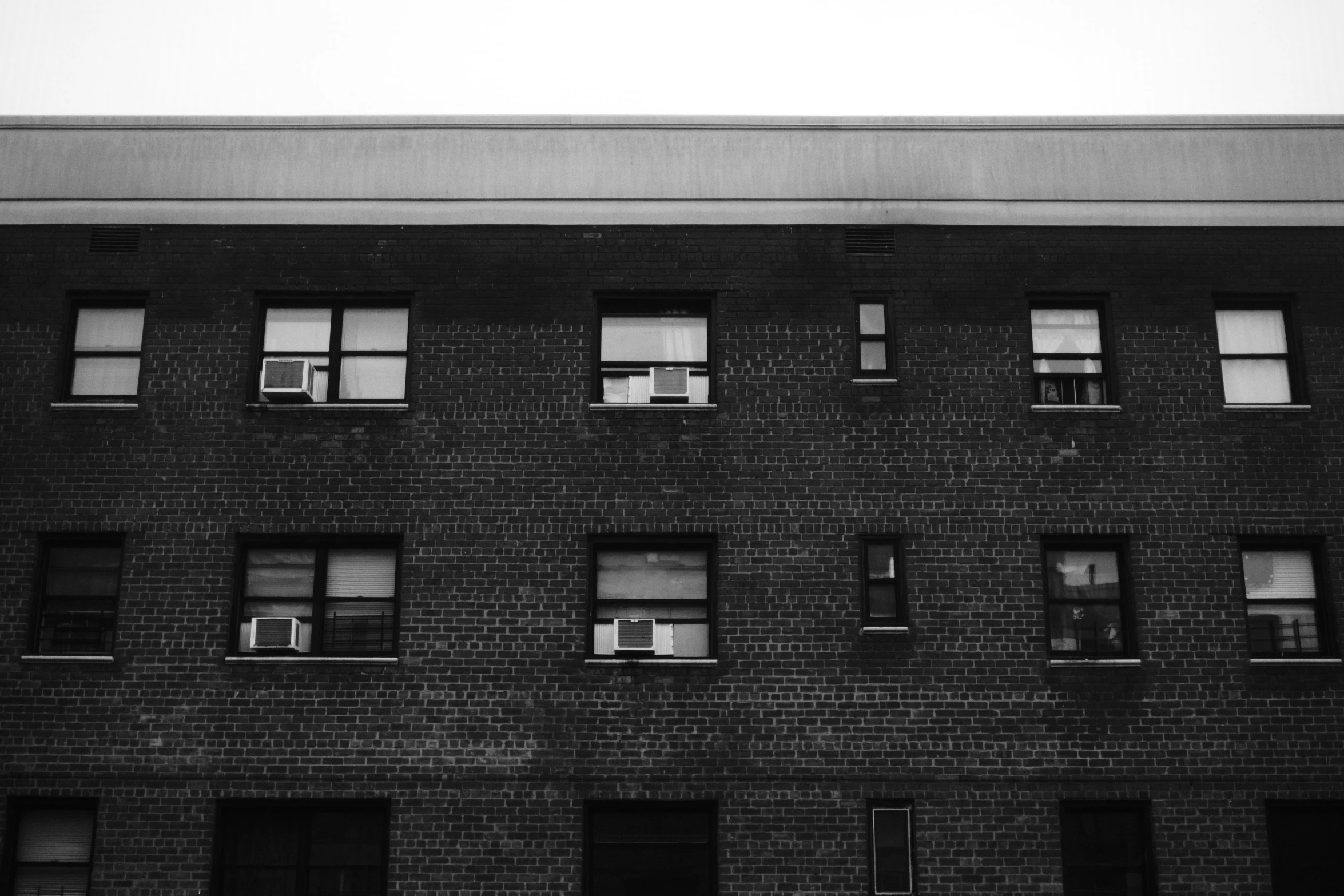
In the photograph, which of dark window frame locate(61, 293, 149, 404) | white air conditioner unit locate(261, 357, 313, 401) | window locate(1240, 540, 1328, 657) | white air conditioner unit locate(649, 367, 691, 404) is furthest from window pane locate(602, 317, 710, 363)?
window locate(1240, 540, 1328, 657)

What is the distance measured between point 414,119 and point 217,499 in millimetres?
5573

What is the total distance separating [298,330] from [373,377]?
1.21 meters

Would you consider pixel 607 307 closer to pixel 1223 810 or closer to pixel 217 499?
pixel 217 499

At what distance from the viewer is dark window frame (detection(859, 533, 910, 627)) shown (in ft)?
52.4

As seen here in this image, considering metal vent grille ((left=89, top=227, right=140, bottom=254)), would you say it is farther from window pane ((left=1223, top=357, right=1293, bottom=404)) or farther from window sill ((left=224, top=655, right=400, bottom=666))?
window pane ((left=1223, top=357, right=1293, bottom=404))

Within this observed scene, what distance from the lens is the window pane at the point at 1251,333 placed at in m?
17.1

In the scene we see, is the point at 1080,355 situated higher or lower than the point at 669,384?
higher

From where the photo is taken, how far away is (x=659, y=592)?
53.3 feet

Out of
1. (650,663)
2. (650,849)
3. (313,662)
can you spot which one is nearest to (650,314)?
(650,663)

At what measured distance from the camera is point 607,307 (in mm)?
17172

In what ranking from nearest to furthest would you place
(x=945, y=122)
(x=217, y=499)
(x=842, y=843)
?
(x=842, y=843) < (x=217, y=499) < (x=945, y=122)

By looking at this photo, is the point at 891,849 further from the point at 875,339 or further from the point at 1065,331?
the point at 1065,331

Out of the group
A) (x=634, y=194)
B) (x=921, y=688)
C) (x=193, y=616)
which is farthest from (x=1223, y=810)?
(x=193, y=616)

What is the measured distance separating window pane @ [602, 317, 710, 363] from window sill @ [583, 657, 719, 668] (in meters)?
3.85
